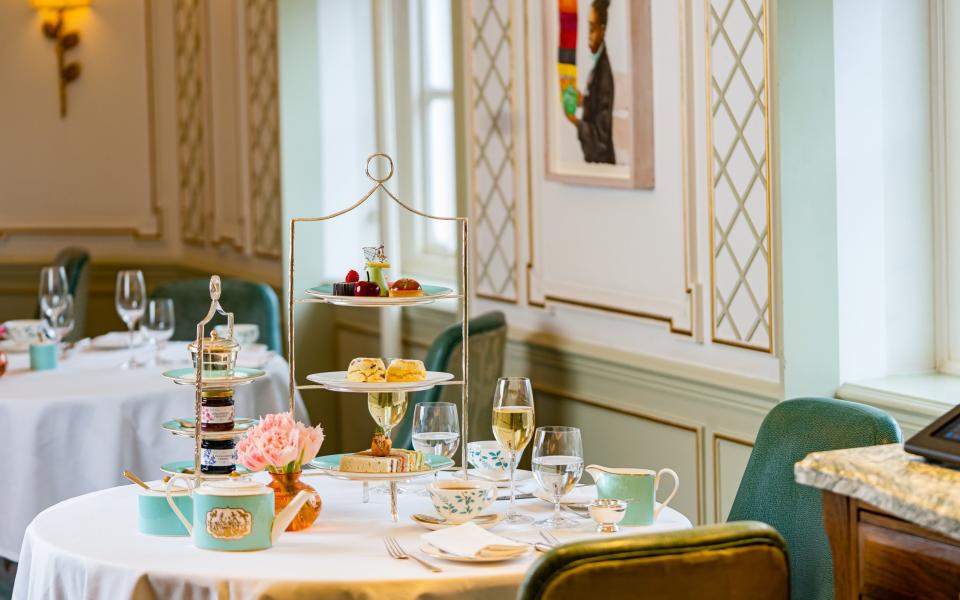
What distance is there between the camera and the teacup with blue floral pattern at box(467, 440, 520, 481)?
2.42m

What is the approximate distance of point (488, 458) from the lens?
2.42 m

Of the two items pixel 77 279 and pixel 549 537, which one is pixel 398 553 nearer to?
pixel 549 537

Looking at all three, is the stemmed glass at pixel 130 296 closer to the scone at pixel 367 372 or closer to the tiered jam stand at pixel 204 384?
the tiered jam stand at pixel 204 384

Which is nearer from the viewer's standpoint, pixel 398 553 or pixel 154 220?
pixel 398 553

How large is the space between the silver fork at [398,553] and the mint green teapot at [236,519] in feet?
0.52

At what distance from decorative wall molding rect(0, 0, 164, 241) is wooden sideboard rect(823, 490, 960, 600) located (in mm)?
5738

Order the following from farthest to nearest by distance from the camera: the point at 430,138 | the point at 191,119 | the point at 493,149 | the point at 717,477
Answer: the point at 191,119
the point at 430,138
the point at 493,149
the point at 717,477

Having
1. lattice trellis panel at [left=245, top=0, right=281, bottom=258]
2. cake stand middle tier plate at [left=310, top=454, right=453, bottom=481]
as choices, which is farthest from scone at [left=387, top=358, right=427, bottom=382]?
lattice trellis panel at [left=245, top=0, right=281, bottom=258]

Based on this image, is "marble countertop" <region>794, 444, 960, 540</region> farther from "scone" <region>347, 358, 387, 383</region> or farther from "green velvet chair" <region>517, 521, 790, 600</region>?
"scone" <region>347, 358, 387, 383</region>

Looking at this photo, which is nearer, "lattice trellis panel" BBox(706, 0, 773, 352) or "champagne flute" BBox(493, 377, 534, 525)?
"champagne flute" BBox(493, 377, 534, 525)

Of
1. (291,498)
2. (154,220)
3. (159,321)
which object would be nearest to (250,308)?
(159,321)

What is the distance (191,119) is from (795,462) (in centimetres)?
500

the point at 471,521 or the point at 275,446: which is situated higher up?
the point at 275,446

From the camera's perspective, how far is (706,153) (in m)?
3.26
